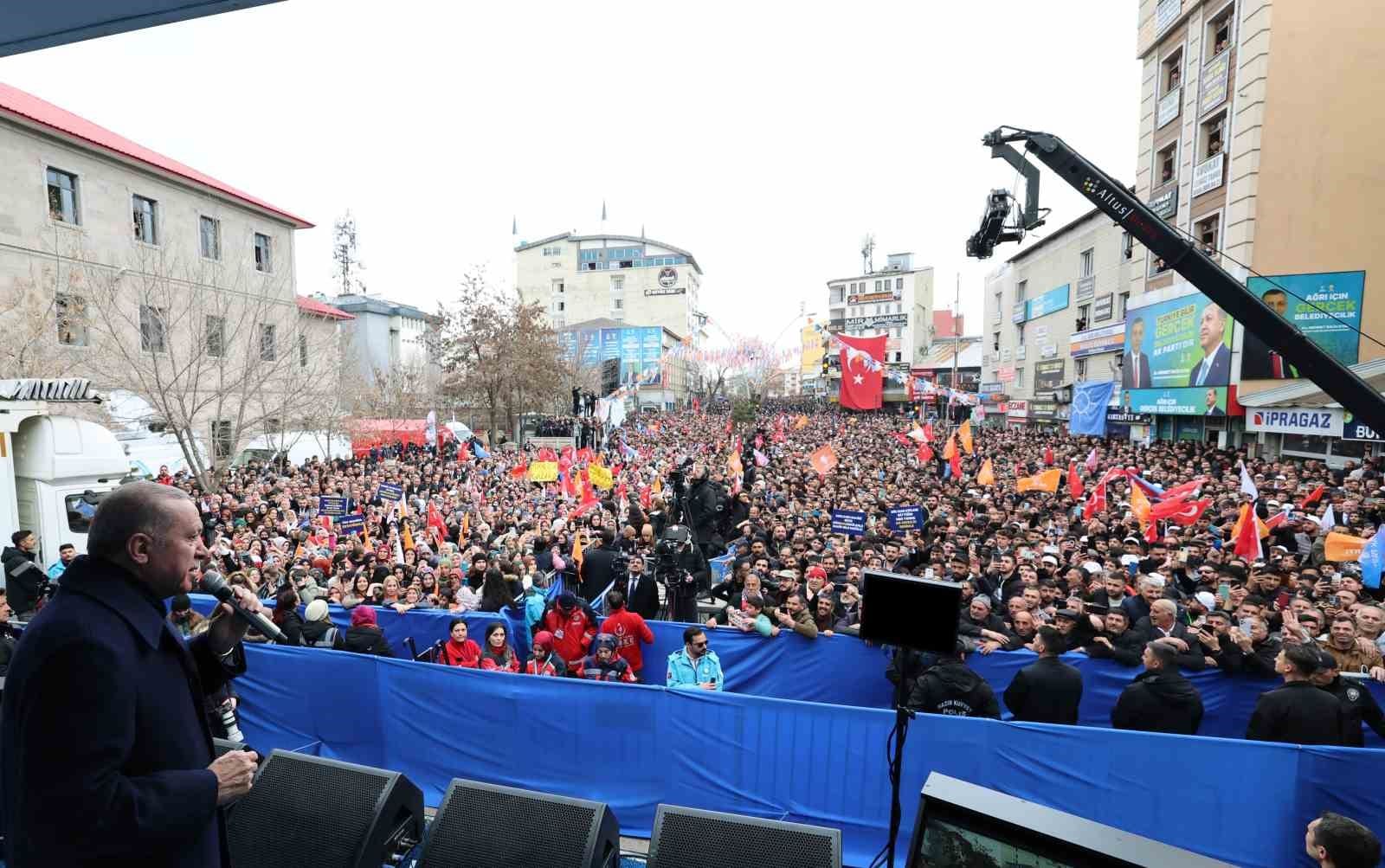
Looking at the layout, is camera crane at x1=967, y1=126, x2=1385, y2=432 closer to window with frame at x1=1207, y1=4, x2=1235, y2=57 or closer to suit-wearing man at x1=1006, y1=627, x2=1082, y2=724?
suit-wearing man at x1=1006, y1=627, x2=1082, y2=724

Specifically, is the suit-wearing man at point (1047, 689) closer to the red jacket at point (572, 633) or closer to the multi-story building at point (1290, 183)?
the red jacket at point (572, 633)

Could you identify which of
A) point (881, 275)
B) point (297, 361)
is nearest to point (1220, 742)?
point (297, 361)

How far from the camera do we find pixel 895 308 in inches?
3506

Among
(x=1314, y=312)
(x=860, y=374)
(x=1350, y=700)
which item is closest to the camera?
(x=1350, y=700)

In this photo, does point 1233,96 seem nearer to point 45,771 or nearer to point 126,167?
point 45,771

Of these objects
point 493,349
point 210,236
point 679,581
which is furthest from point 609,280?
point 679,581

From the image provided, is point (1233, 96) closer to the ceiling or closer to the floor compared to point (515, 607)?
closer to the ceiling

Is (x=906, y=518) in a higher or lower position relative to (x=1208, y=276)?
lower

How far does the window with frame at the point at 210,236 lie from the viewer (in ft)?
89.9

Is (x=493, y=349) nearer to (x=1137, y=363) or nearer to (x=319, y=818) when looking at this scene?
(x=1137, y=363)

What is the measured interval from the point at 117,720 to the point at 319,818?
8.13 feet

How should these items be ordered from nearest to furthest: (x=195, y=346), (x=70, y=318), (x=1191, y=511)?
1. (x=1191, y=511)
2. (x=70, y=318)
3. (x=195, y=346)

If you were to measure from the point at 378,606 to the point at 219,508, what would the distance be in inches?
384

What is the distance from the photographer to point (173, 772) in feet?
6.00
